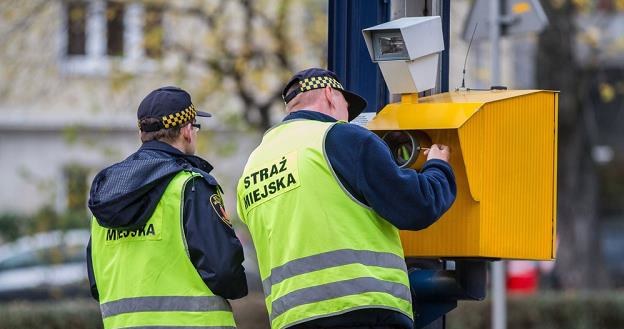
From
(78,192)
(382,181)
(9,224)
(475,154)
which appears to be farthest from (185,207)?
(9,224)

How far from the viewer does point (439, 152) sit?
4.75m

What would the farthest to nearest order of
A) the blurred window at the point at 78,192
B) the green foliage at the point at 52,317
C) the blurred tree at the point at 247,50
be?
the blurred window at the point at 78,192, the blurred tree at the point at 247,50, the green foliage at the point at 52,317

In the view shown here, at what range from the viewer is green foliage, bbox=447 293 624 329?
11148mm

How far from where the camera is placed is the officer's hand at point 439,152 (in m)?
4.72

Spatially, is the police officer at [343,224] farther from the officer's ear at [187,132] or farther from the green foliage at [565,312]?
the green foliage at [565,312]

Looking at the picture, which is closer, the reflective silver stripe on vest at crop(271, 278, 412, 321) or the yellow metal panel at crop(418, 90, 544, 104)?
the reflective silver stripe on vest at crop(271, 278, 412, 321)

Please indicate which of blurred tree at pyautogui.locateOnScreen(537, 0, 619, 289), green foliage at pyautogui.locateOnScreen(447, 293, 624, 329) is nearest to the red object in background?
blurred tree at pyautogui.locateOnScreen(537, 0, 619, 289)

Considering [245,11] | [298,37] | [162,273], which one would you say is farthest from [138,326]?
[298,37]

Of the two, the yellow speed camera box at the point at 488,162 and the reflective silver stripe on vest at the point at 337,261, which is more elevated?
the yellow speed camera box at the point at 488,162

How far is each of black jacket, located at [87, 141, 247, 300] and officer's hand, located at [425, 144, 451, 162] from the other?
78 centimetres

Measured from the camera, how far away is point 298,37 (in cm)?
1408

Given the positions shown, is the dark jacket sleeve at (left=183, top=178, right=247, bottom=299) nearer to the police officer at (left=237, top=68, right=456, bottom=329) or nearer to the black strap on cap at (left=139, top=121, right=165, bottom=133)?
the police officer at (left=237, top=68, right=456, bottom=329)

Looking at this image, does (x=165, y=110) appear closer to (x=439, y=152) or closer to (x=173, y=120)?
(x=173, y=120)

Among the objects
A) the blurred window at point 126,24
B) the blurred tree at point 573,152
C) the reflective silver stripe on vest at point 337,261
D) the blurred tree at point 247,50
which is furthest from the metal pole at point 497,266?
the blurred tree at point 573,152
